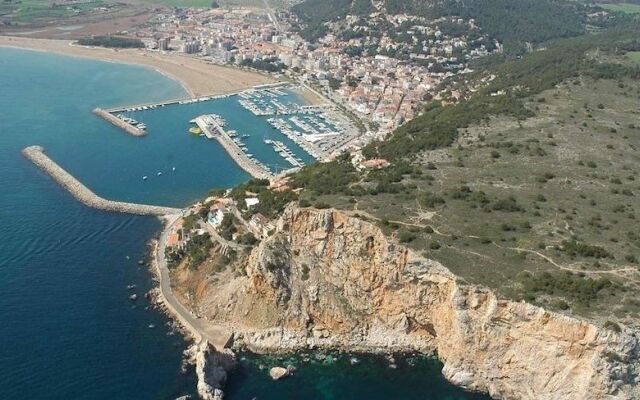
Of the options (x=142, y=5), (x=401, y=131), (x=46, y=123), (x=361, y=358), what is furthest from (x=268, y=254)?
(x=142, y=5)

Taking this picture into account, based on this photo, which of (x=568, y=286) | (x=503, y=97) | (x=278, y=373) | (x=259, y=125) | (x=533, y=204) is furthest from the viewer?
(x=259, y=125)

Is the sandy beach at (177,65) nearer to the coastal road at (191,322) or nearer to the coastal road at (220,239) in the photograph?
the coastal road at (220,239)

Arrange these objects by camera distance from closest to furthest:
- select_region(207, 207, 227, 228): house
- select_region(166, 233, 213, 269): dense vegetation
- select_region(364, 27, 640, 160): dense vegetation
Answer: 1. select_region(166, 233, 213, 269): dense vegetation
2. select_region(207, 207, 227, 228): house
3. select_region(364, 27, 640, 160): dense vegetation

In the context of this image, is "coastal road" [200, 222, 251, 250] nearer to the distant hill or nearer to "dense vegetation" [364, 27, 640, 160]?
"dense vegetation" [364, 27, 640, 160]

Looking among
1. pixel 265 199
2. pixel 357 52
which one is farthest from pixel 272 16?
pixel 265 199

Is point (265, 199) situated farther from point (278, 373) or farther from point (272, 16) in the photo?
point (272, 16)

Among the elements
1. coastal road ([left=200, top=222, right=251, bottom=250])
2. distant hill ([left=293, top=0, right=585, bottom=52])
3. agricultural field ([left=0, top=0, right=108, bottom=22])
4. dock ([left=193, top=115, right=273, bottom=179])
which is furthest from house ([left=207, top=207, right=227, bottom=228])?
agricultural field ([left=0, top=0, right=108, bottom=22])

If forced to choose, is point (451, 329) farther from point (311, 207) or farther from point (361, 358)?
point (311, 207)
